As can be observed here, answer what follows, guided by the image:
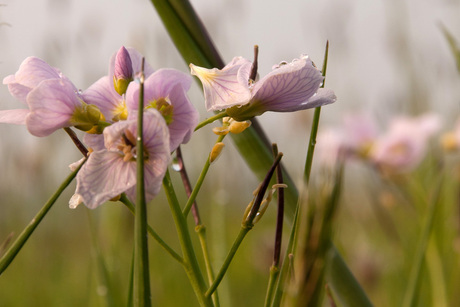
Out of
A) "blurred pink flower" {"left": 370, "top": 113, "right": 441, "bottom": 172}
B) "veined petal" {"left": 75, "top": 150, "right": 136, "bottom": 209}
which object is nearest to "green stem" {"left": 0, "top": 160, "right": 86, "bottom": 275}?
"veined petal" {"left": 75, "top": 150, "right": 136, "bottom": 209}

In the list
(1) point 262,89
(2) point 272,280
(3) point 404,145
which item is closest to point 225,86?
(1) point 262,89

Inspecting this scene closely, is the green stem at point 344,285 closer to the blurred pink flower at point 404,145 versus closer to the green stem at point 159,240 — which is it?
the green stem at point 159,240

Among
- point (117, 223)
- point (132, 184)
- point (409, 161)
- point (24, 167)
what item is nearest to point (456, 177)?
point (409, 161)

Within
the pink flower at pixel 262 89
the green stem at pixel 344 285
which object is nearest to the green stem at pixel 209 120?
the pink flower at pixel 262 89

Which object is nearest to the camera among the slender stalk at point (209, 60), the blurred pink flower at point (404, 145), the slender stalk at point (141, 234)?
the slender stalk at point (141, 234)

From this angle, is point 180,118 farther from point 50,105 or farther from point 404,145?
point 404,145

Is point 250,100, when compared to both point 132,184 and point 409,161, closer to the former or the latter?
point 132,184
